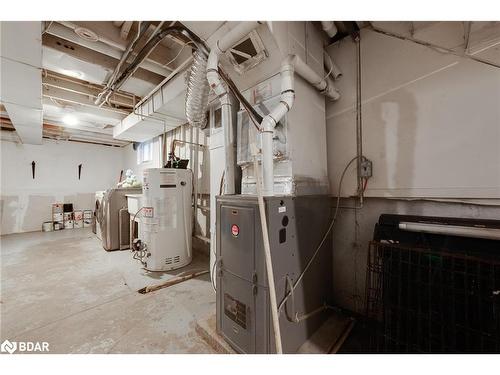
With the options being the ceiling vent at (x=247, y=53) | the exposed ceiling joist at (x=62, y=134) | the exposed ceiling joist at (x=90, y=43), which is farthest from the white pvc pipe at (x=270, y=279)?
the exposed ceiling joist at (x=62, y=134)

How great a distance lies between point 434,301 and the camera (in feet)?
4.09

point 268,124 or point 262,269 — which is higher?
point 268,124

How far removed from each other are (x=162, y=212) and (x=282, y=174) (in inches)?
86.1

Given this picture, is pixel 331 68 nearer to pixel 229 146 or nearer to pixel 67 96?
pixel 229 146

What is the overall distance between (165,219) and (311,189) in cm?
228

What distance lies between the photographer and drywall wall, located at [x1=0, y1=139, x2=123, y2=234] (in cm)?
581

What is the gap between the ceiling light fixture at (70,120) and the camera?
453 cm

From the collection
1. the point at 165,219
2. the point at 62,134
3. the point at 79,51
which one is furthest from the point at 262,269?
the point at 62,134

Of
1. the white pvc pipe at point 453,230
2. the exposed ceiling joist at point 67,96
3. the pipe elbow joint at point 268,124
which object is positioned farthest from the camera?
the exposed ceiling joist at point 67,96

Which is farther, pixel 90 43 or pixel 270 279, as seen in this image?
pixel 90 43

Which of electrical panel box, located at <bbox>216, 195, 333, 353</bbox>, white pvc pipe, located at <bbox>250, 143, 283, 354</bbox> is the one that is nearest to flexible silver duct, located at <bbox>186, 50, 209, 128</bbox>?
electrical panel box, located at <bbox>216, 195, 333, 353</bbox>

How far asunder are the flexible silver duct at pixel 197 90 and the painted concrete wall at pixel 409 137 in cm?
136

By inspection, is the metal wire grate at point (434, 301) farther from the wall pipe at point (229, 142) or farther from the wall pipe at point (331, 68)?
the wall pipe at point (331, 68)

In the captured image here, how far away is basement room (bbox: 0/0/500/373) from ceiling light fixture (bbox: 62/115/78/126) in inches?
72.9
